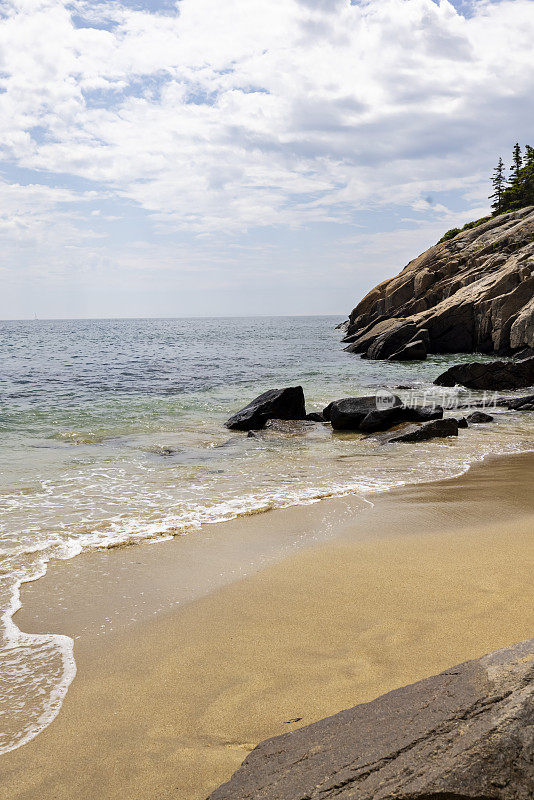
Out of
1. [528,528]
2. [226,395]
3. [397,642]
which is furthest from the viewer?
[226,395]

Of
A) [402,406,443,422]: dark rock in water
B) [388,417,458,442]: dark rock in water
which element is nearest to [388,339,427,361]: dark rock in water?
[402,406,443,422]: dark rock in water

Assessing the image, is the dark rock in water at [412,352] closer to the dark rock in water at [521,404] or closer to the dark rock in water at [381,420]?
the dark rock in water at [521,404]

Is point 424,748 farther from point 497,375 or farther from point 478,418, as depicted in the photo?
point 497,375

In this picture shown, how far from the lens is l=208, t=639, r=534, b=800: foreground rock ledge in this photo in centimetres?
169

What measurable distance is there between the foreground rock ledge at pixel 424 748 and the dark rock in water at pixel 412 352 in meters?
34.2

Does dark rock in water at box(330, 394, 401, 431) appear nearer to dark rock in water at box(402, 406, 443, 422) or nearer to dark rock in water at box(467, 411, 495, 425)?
dark rock in water at box(402, 406, 443, 422)

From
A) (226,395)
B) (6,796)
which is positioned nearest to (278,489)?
(6,796)

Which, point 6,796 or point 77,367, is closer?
point 6,796

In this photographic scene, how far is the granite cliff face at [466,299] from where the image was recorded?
104ft

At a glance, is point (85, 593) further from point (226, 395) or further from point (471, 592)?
point (226, 395)

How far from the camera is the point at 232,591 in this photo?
4.40m

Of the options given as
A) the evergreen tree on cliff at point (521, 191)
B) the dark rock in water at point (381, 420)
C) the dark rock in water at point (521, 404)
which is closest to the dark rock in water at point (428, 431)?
the dark rock in water at point (381, 420)

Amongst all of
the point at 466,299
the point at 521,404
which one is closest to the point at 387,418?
the point at 521,404

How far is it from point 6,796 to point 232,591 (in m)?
2.23
